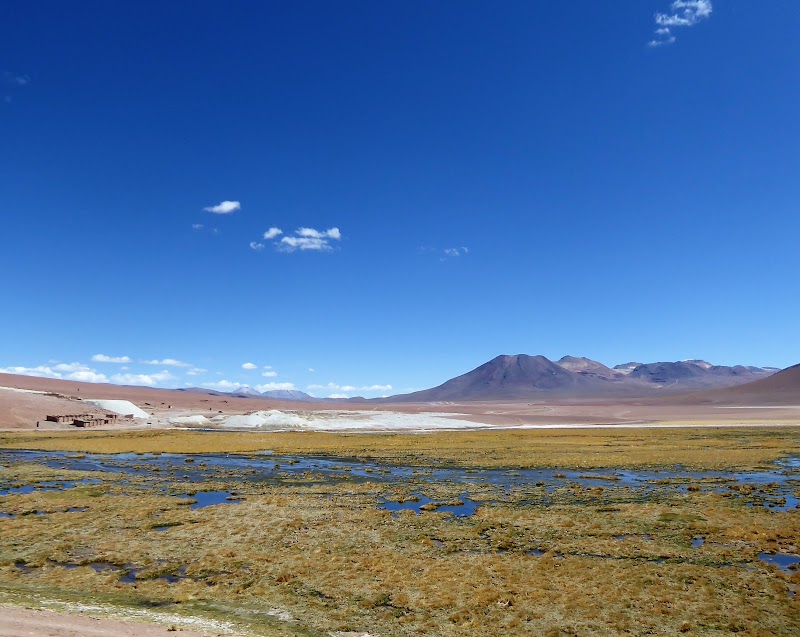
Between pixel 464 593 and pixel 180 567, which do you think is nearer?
pixel 464 593

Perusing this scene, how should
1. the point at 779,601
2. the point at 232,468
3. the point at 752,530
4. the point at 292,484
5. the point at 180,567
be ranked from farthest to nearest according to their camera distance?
the point at 232,468, the point at 292,484, the point at 752,530, the point at 180,567, the point at 779,601


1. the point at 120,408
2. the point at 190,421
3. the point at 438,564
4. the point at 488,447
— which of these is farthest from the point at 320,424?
the point at 438,564

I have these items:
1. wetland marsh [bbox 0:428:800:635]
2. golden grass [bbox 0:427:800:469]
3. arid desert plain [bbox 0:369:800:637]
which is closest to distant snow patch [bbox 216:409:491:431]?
golden grass [bbox 0:427:800:469]

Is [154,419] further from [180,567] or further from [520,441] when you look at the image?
[180,567]

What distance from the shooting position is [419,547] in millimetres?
21875

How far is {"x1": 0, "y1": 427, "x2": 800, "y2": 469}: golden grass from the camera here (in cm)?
5197

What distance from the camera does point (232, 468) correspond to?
47219 mm

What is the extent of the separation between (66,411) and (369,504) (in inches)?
4210

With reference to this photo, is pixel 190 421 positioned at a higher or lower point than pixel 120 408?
lower

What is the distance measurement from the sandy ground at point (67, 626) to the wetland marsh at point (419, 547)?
5.03ft

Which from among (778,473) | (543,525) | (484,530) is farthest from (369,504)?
(778,473)

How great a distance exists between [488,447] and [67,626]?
56.9 metres

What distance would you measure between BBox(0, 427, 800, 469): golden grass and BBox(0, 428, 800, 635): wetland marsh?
7091 millimetres

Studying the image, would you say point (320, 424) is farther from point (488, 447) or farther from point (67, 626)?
point (67, 626)
